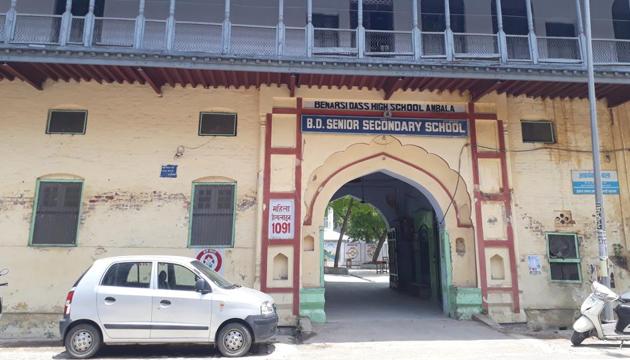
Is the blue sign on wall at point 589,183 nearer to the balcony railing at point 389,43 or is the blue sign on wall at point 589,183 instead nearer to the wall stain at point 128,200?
the balcony railing at point 389,43

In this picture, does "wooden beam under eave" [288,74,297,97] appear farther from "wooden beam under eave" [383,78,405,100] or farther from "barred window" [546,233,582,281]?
"barred window" [546,233,582,281]

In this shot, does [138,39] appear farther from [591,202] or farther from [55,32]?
[591,202]

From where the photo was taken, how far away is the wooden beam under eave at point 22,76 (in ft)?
32.3

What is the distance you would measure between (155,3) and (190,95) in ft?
9.30

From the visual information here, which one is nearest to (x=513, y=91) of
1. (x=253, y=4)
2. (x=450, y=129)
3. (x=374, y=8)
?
(x=450, y=129)

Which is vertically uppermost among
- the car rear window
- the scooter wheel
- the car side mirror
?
the car rear window

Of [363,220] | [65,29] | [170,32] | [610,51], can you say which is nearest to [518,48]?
[610,51]

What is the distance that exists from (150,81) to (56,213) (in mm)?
3705

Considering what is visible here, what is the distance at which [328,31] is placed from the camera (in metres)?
11.9

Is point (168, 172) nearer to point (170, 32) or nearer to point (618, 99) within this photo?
point (170, 32)

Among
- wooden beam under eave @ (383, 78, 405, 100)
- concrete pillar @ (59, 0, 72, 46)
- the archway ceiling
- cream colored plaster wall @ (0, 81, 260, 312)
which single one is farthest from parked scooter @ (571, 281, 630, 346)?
concrete pillar @ (59, 0, 72, 46)

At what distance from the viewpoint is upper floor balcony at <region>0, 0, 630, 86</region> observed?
9.99 meters

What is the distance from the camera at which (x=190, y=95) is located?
1120cm

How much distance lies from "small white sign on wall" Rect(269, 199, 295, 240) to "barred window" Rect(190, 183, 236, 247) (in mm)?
943
